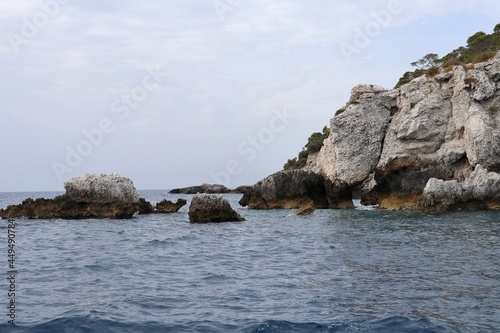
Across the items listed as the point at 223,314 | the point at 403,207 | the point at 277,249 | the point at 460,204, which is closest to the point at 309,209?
the point at 403,207

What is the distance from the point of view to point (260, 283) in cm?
1456

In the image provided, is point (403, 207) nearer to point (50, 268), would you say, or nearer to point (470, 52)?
point (470, 52)

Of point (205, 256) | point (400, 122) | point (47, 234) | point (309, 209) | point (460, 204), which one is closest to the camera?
point (205, 256)

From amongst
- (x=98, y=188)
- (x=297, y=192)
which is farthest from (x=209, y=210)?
(x=297, y=192)

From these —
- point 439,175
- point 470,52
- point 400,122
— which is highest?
point 470,52

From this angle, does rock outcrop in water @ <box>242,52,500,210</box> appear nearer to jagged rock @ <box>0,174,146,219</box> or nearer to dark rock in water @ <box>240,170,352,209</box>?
dark rock in water @ <box>240,170,352,209</box>

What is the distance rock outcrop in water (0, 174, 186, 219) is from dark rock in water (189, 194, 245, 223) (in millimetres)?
9474

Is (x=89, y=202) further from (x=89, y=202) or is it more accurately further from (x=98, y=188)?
(x=98, y=188)

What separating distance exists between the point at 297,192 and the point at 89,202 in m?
21.5

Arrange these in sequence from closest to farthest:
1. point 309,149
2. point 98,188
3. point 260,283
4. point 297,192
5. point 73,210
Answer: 1. point 260,283
2. point 98,188
3. point 73,210
4. point 297,192
5. point 309,149

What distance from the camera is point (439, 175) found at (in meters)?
45.3

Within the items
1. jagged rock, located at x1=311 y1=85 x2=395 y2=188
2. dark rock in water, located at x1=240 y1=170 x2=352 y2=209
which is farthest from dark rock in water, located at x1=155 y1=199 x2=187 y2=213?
jagged rock, located at x1=311 y1=85 x2=395 y2=188

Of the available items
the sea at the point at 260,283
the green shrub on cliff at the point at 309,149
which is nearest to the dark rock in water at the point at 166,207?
the sea at the point at 260,283

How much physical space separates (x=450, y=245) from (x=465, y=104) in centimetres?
2702
